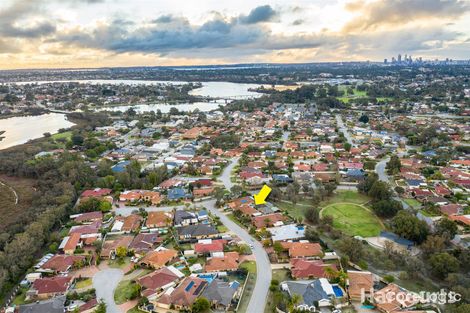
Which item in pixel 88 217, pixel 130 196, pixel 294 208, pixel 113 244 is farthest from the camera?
pixel 130 196

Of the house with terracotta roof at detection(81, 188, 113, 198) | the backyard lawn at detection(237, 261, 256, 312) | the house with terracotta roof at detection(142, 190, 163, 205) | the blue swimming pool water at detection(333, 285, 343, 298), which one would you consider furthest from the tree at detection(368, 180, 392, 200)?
the house with terracotta roof at detection(81, 188, 113, 198)

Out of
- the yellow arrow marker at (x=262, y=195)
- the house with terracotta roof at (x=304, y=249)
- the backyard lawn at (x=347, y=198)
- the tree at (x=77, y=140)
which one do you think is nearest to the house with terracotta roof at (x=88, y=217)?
the yellow arrow marker at (x=262, y=195)

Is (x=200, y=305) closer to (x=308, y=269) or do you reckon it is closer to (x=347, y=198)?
(x=308, y=269)

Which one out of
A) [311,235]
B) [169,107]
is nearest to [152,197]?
[311,235]

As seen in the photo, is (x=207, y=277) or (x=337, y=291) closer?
(x=337, y=291)

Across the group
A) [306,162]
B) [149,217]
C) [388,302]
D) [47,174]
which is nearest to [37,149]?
[47,174]

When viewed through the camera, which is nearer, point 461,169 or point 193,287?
point 193,287

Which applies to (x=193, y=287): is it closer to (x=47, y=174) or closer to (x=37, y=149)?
(x=47, y=174)

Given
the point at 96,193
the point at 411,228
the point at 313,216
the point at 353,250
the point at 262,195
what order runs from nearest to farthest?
the point at 353,250 → the point at 411,228 → the point at 313,216 → the point at 262,195 → the point at 96,193

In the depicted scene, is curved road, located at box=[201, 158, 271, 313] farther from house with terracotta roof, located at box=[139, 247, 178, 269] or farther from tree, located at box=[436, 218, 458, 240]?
tree, located at box=[436, 218, 458, 240]
